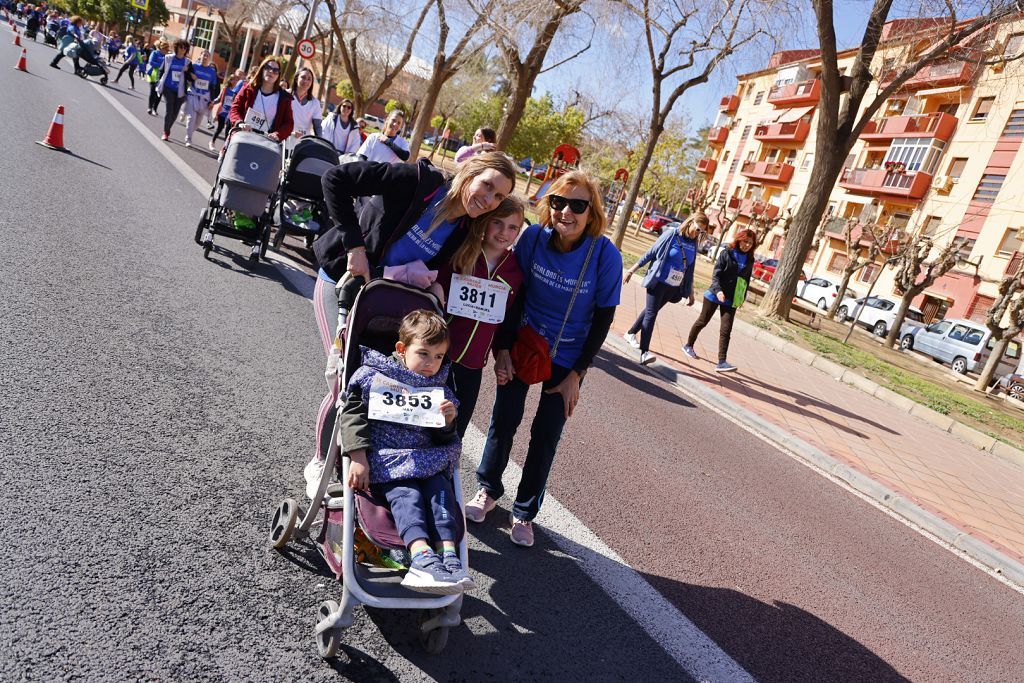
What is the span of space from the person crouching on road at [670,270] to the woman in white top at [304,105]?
18.9 feet

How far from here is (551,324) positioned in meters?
3.73

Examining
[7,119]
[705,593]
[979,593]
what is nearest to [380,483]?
[705,593]

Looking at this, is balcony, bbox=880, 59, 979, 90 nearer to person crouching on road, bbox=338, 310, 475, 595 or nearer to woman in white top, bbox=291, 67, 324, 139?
woman in white top, bbox=291, 67, 324, 139

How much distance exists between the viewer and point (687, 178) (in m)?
58.8

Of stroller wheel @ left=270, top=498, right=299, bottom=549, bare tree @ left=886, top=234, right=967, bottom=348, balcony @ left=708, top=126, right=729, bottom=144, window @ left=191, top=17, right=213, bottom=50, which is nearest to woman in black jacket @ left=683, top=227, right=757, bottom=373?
stroller wheel @ left=270, top=498, right=299, bottom=549

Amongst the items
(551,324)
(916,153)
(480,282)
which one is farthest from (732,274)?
(916,153)

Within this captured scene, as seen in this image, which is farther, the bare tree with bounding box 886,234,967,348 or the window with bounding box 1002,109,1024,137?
the window with bounding box 1002,109,1024,137

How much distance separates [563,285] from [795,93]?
55.8 m

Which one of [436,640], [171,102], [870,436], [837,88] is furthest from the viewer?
[837,88]

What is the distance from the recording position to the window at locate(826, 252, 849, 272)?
43.0m

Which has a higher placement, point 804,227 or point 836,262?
point 836,262

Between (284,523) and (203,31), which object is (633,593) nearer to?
(284,523)

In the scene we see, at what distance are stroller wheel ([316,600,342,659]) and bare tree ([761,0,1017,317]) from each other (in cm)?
1561

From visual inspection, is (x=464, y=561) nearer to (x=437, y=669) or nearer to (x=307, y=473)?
(x=437, y=669)
